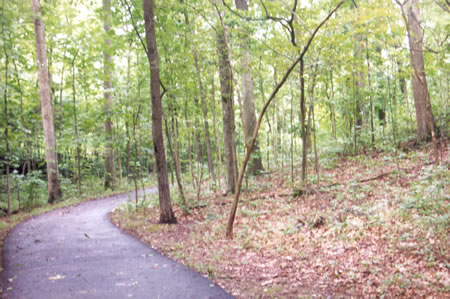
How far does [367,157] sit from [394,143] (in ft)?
4.52

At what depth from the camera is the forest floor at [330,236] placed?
4.54m

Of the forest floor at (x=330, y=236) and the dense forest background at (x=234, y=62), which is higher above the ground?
the dense forest background at (x=234, y=62)

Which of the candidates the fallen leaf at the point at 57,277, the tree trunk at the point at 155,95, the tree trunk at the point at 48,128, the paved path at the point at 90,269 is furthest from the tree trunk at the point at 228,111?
the tree trunk at the point at 48,128

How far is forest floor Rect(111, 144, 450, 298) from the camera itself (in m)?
4.54

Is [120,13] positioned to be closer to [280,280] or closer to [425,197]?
[280,280]

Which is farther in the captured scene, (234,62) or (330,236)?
(234,62)

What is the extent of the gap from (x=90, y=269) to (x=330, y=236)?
4830 mm

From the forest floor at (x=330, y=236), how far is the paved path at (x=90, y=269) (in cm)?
44

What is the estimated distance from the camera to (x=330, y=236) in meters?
6.41

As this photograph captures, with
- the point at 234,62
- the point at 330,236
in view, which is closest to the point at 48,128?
the point at 234,62

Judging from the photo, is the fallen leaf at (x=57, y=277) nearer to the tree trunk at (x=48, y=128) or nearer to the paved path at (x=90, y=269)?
the paved path at (x=90, y=269)

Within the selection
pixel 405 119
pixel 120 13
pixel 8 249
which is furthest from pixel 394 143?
pixel 8 249

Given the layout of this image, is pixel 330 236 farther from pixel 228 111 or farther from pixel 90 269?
pixel 228 111

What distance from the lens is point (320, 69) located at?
10.1m
